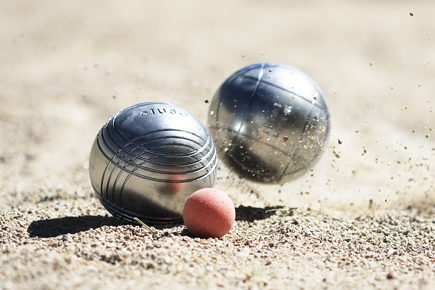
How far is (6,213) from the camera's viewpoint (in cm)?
652

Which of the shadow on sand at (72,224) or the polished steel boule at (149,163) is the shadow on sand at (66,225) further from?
the polished steel boule at (149,163)

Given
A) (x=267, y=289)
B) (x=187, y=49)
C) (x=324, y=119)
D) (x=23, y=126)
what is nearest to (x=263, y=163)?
(x=324, y=119)

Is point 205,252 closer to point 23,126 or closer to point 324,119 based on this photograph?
point 324,119

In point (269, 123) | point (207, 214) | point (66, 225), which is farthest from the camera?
point (269, 123)

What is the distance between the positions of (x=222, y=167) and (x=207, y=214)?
99.5 inches

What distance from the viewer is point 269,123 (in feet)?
23.3

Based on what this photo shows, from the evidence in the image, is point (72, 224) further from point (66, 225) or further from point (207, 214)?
point (207, 214)

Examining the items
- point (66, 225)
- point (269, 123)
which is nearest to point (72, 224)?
point (66, 225)

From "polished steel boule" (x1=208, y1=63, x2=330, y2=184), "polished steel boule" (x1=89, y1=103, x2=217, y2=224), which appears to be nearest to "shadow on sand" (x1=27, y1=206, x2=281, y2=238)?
"polished steel boule" (x1=89, y1=103, x2=217, y2=224)

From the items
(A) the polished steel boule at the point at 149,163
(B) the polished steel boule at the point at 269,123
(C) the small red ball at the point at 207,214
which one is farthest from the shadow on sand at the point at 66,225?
(B) the polished steel boule at the point at 269,123

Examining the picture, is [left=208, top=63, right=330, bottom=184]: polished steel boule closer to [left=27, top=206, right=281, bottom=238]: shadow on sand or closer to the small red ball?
[left=27, top=206, right=281, bottom=238]: shadow on sand

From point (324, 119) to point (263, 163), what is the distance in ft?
4.22

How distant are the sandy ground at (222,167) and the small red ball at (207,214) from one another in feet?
0.68

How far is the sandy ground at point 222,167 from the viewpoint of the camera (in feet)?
14.6
